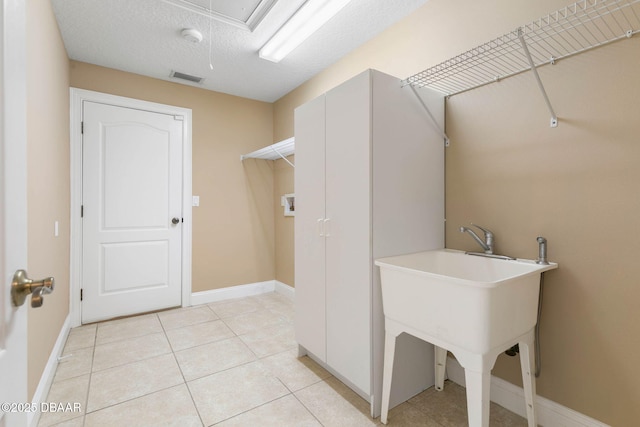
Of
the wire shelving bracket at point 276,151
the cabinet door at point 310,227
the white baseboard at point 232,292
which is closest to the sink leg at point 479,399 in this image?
the cabinet door at point 310,227

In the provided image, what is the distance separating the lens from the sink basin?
1.21 metres

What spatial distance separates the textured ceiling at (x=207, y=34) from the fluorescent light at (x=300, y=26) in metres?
0.06

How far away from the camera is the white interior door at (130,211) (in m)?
3.00

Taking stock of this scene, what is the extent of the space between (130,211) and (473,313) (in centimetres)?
326

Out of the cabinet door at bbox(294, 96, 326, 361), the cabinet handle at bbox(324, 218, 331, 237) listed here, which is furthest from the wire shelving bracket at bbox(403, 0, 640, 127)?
the cabinet handle at bbox(324, 218, 331, 237)

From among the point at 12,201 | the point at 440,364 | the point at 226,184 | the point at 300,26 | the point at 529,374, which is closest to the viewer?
the point at 12,201

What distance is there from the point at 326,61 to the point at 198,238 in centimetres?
239

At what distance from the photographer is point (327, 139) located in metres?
1.95

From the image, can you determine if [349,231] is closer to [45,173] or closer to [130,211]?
[45,173]

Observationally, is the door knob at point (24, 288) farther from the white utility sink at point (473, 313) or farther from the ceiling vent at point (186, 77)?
the ceiling vent at point (186, 77)

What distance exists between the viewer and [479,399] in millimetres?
1210

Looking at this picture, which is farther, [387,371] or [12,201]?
[387,371]

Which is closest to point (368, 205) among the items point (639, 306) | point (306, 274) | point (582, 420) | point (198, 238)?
point (306, 274)

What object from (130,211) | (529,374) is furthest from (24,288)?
(130,211)
